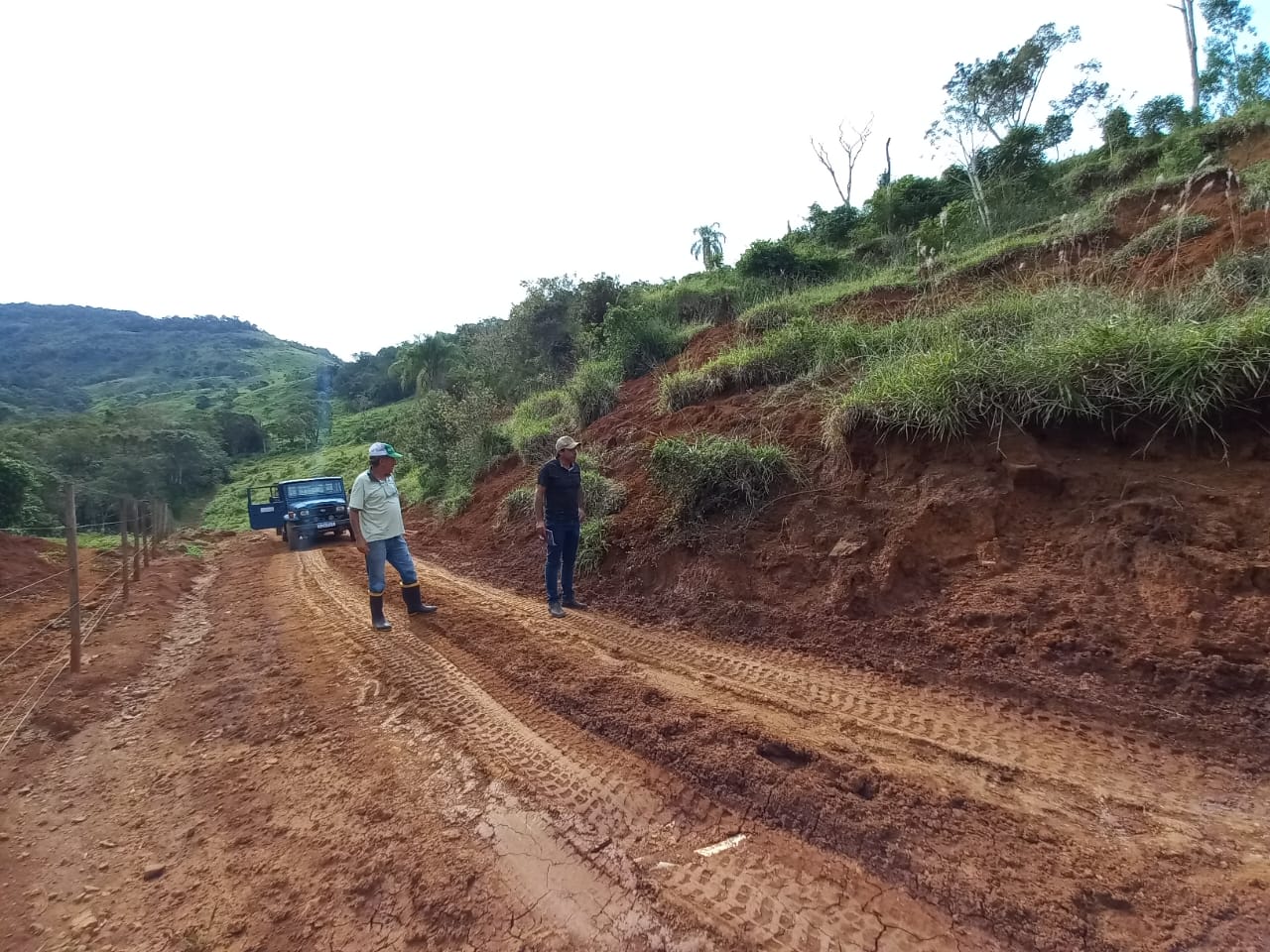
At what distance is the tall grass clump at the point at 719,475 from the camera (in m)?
5.71

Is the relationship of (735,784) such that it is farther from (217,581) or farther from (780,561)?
(217,581)

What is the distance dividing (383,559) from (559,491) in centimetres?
175

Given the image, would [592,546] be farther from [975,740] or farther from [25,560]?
[25,560]

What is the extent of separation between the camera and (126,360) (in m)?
86.4

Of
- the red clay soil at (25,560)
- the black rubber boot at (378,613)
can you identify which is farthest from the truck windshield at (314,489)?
the black rubber boot at (378,613)

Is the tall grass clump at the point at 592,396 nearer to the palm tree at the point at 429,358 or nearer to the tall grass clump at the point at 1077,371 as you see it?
the tall grass clump at the point at 1077,371

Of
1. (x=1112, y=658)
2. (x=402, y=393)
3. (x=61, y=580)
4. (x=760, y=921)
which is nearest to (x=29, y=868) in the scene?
(x=760, y=921)

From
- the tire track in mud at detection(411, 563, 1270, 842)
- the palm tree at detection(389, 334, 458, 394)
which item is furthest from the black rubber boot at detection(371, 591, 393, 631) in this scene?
the palm tree at detection(389, 334, 458, 394)

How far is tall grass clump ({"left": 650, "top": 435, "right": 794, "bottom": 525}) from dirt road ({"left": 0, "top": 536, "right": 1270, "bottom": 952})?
1.89 metres

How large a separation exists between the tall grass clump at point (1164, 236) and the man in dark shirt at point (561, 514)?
6.57 m

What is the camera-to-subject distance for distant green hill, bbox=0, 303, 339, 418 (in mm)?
61812

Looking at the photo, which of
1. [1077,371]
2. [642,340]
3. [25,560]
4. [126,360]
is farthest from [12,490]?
[126,360]

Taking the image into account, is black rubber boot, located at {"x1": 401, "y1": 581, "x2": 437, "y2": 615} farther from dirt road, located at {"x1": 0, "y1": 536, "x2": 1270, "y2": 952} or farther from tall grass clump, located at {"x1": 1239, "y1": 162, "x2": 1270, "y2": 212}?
tall grass clump, located at {"x1": 1239, "y1": 162, "x2": 1270, "y2": 212}

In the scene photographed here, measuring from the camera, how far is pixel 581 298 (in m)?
17.9
